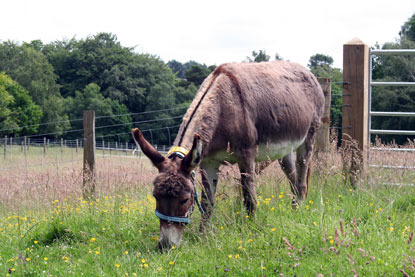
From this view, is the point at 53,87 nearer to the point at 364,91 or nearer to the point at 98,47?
the point at 98,47

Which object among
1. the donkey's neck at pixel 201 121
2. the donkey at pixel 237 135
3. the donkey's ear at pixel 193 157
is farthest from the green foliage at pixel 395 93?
the donkey's ear at pixel 193 157

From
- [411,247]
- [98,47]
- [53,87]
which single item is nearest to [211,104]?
[411,247]

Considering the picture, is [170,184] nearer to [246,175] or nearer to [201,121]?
[201,121]

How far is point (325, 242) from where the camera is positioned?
352 cm

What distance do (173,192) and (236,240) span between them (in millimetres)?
738

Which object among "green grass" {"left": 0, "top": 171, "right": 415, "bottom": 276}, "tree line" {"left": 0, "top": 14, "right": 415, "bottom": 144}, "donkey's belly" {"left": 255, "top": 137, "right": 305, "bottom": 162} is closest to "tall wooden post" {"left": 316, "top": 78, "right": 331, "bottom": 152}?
"donkey's belly" {"left": 255, "top": 137, "right": 305, "bottom": 162}

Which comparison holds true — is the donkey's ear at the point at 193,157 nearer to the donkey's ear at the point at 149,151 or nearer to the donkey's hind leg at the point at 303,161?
the donkey's ear at the point at 149,151

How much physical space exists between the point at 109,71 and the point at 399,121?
149 feet

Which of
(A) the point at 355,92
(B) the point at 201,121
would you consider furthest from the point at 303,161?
(B) the point at 201,121

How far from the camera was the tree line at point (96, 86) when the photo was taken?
5012cm

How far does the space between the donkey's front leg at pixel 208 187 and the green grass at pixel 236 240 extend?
0.11 m

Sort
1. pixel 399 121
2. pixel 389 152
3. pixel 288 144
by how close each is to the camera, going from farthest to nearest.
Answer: pixel 399 121 → pixel 389 152 → pixel 288 144

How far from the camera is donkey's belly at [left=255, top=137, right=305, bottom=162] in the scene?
524cm

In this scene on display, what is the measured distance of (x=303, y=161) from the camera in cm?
623
